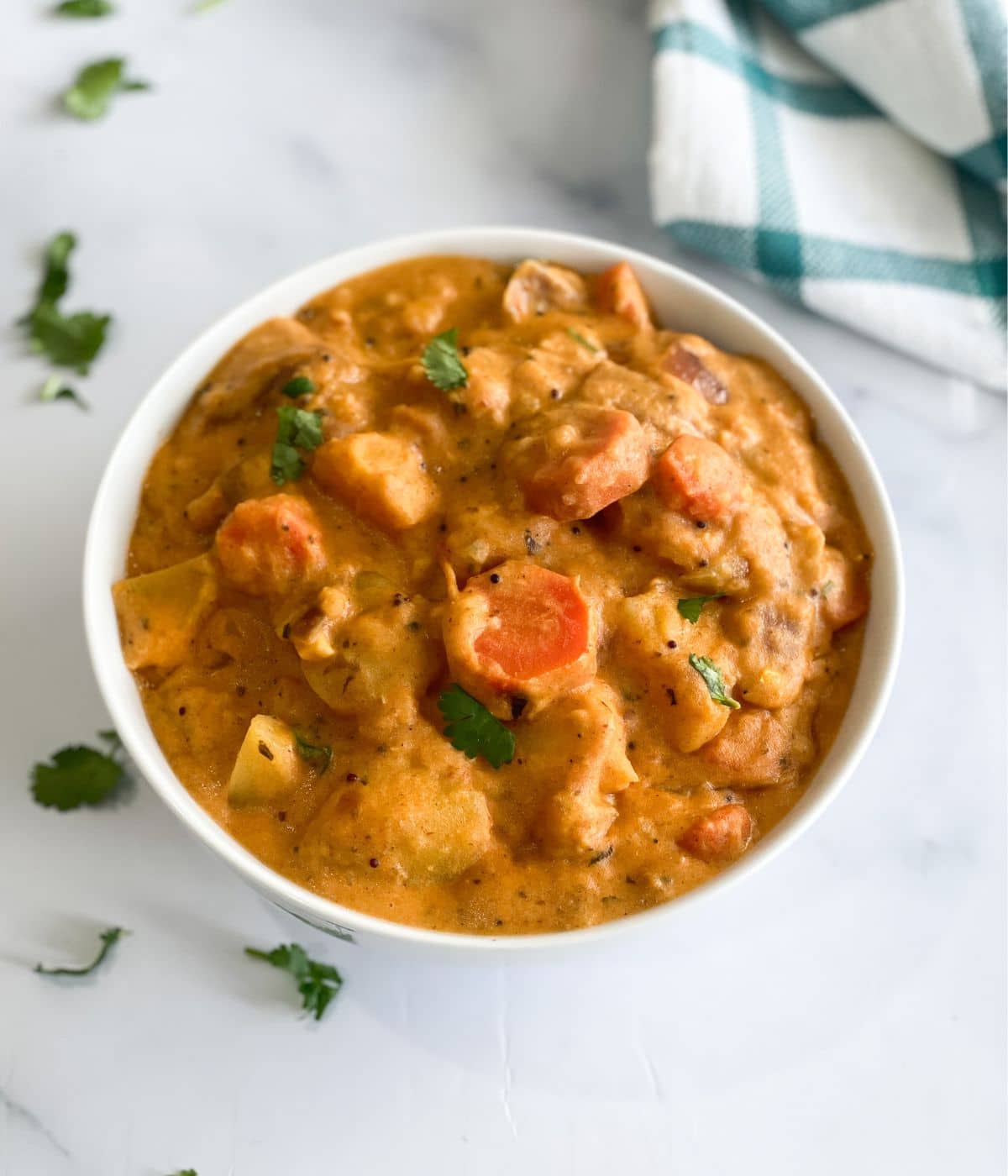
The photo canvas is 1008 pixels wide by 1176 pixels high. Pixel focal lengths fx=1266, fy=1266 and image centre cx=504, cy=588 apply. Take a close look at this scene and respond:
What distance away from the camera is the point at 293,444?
3.01 meters

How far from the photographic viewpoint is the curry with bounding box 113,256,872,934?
2713mm

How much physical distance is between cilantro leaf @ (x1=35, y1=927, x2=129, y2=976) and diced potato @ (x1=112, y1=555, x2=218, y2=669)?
85 cm

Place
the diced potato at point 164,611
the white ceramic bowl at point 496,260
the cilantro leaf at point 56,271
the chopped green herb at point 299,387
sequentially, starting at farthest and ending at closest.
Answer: the cilantro leaf at point 56,271 → the chopped green herb at point 299,387 → the diced potato at point 164,611 → the white ceramic bowl at point 496,260

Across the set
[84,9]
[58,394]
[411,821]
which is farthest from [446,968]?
[84,9]

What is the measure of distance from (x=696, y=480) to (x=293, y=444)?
950mm

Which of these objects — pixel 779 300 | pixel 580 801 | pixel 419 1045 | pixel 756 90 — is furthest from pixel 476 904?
pixel 756 90

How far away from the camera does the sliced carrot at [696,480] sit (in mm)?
2869

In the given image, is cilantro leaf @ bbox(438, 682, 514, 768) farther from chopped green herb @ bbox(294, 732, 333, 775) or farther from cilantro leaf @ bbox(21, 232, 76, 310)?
cilantro leaf @ bbox(21, 232, 76, 310)

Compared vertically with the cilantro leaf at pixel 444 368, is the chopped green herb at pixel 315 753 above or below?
below

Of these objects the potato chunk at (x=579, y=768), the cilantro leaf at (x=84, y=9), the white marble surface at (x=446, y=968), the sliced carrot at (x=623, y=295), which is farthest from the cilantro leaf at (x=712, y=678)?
the cilantro leaf at (x=84, y=9)

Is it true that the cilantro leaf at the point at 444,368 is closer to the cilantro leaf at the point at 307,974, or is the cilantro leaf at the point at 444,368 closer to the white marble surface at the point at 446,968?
the white marble surface at the point at 446,968

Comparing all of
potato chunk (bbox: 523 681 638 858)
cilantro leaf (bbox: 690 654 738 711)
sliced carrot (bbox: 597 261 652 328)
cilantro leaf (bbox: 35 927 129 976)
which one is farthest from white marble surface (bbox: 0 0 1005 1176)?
sliced carrot (bbox: 597 261 652 328)

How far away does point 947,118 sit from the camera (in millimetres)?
4133

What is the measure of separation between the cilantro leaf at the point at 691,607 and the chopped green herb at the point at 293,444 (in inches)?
36.8
